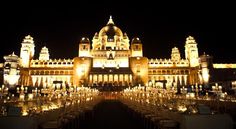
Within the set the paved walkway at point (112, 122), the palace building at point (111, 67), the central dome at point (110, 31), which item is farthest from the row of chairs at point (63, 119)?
the central dome at point (110, 31)

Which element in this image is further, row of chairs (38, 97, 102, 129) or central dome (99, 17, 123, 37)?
central dome (99, 17, 123, 37)

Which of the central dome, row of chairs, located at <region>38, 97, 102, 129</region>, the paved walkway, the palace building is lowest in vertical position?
the paved walkway

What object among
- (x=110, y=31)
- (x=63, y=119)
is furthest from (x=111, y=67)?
(x=63, y=119)

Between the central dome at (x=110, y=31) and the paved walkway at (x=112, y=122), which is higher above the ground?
the central dome at (x=110, y=31)

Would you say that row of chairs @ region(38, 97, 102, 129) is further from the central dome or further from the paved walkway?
the central dome

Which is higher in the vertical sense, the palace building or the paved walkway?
the palace building

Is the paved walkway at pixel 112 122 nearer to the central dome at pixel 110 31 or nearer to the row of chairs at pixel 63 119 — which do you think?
the row of chairs at pixel 63 119

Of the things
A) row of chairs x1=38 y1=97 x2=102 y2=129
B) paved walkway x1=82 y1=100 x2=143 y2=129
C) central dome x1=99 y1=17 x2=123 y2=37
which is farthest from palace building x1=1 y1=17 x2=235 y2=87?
row of chairs x1=38 y1=97 x2=102 y2=129

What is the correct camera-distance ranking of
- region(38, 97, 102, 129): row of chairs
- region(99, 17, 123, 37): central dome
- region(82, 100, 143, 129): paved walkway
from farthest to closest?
1. region(99, 17, 123, 37): central dome
2. region(82, 100, 143, 129): paved walkway
3. region(38, 97, 102, 129): row of chairs

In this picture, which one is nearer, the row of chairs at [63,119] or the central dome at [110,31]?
the row of chairs at [63,119]

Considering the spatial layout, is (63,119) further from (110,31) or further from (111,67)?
(110,31)

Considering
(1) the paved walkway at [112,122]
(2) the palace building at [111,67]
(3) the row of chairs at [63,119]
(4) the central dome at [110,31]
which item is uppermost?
(4) the central dome at [110,31]

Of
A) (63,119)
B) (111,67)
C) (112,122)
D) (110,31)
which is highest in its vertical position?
(110,31)

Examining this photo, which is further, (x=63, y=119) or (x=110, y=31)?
(x=110, y=31)
